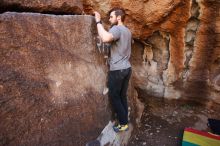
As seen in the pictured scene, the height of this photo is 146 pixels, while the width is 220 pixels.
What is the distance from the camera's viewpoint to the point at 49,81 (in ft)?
8.02

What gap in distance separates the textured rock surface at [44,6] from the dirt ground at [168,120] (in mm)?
2246

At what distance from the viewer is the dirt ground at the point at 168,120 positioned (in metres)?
4.11

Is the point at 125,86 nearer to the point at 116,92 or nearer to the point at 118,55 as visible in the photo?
the point at 116,92

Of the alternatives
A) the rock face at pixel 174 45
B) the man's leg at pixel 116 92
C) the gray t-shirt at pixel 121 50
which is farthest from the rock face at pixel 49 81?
the rock face at pixel 174 45

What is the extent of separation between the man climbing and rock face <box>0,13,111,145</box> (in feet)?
0.60

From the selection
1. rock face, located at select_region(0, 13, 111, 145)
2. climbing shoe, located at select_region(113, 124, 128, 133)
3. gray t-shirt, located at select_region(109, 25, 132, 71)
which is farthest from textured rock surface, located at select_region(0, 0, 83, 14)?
climbing shoe, located at select_region(113, 124, 128, 133)

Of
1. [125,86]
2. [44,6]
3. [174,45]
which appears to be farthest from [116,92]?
[174,45]

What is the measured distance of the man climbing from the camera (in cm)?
291

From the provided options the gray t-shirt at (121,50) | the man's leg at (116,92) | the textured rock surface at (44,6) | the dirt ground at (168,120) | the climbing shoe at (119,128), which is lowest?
the dirt ground at (168,120)

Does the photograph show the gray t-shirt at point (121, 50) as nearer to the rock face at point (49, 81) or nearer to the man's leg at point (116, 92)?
the man's leg at point (116, 92)

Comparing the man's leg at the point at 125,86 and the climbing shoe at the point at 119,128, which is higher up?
the man's leg at the point at 125,86

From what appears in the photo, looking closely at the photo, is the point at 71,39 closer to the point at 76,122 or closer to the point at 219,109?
the point at 76,122

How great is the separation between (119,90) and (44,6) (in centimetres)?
141

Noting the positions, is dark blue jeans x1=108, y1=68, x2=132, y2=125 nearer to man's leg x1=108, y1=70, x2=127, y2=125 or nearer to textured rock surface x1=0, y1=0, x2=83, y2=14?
man's leg x1=108, y1=70, x2=127, y2=125
